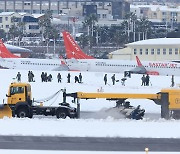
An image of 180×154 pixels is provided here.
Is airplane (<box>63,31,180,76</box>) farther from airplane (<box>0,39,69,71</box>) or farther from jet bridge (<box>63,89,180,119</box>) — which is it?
jet bridge (<box>63,89,180,119</box>)

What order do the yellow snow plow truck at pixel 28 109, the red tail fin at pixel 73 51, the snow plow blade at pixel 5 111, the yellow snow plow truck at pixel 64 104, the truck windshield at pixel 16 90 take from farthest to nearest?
the red tail fin at pixel 73 51 < the truck windshield at pixel 16 90 < the yellow snow plow truck at pixel 64 104 < the yellow snow plow truck at pixel 28 109 < the snow plow blade at pixel 5 111

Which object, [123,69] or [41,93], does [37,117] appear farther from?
[123,69]

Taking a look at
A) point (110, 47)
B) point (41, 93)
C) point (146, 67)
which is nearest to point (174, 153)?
point (41, 93)

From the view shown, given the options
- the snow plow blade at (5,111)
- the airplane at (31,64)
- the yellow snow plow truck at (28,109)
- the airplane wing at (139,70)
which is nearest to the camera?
the snow plow blade at (5,111)

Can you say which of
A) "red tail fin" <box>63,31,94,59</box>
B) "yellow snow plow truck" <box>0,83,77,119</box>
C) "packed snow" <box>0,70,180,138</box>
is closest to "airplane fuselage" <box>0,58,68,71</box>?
"red tail fin" <box>63,31,94,59</box>

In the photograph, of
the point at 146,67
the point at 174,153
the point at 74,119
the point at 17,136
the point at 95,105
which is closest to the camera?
the point at 174,153

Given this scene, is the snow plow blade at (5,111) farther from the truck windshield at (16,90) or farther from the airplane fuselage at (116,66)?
the airplane fuselage at (116,66)

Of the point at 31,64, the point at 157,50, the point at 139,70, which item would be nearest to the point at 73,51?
the point at 31,64

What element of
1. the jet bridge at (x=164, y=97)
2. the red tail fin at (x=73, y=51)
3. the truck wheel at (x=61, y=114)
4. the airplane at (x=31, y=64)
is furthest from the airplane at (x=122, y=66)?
the truck wheel at (x=61, y=114)

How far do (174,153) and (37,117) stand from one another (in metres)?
13.0

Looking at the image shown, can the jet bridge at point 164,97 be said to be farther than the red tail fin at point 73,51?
No

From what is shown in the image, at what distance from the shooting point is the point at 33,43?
570 feet

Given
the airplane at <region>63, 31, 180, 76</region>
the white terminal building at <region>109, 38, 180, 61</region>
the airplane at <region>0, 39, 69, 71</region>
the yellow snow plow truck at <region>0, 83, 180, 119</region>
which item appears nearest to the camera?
the yellow snow plow truck at <region>0, 83, 180, 119</region>

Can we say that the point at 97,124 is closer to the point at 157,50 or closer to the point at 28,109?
the point at 28,109
